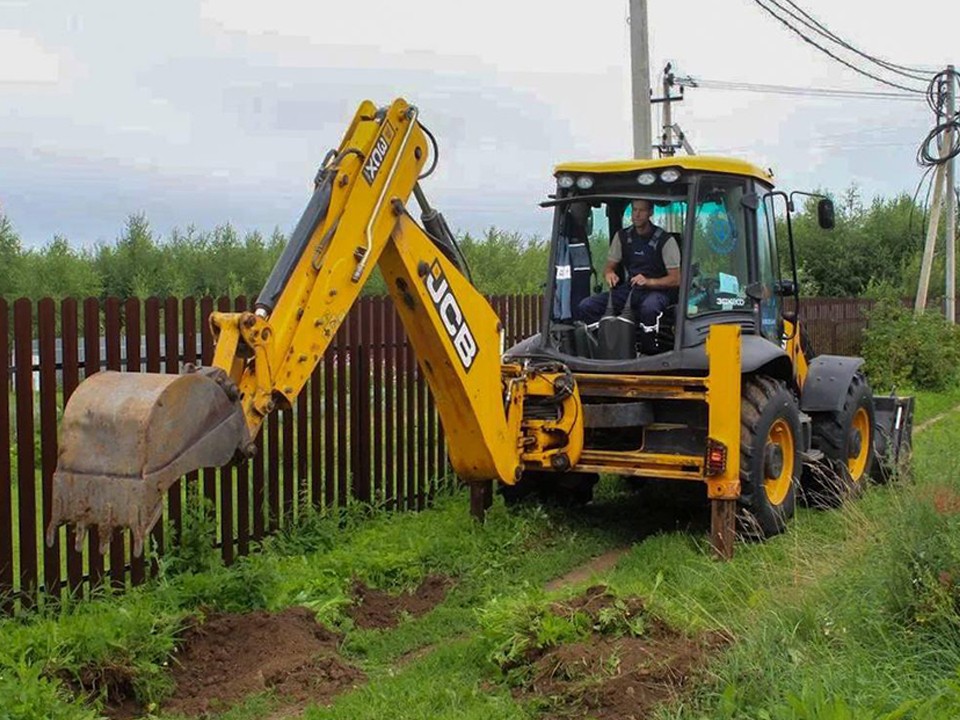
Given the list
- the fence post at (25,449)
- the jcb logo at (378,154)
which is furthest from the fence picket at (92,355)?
the jcb logo at (378,154)

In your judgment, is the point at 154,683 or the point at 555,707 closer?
the point at 555,707

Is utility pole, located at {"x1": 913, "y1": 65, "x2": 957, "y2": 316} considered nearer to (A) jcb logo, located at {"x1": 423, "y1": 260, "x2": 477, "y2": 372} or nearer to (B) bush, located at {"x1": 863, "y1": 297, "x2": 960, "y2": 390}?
(B) bush, located at {"x1": 863, "y1": 297, "x2": 960, "y2": 390}

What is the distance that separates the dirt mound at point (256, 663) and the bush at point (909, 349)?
16.0 metres

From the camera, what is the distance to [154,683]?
204 inches

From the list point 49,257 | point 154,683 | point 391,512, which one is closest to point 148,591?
point 154,683

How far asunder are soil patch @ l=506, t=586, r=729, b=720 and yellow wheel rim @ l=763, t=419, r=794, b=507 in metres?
3.01

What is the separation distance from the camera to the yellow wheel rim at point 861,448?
383 inches

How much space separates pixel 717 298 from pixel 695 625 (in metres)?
3.52

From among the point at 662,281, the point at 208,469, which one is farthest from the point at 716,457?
the point at 208,469

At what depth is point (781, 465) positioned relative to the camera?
8.23 meters

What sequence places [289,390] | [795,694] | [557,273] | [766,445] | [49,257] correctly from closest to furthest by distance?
[795,694] < [289,390] < [766,445] < [557,273] < [49,257]

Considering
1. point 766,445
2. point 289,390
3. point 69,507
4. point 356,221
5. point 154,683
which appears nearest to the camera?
point 69,507

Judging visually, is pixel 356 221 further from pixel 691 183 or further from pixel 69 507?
pixel 691 183

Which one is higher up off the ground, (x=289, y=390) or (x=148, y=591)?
(x=289, y=390)
